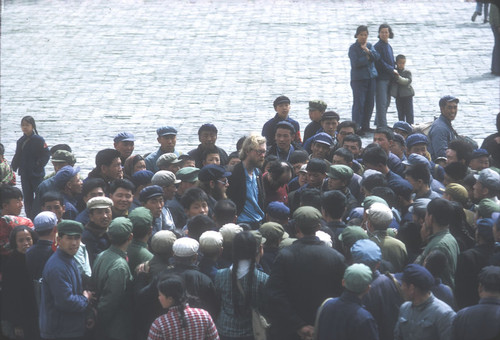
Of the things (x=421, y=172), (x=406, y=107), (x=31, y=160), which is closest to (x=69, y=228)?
(x=421, y=172)

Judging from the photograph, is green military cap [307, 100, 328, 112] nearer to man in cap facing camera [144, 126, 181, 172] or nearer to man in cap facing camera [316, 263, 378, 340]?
man in cap facing camera [144, 126, 181, 172]

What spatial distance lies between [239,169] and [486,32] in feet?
44.3

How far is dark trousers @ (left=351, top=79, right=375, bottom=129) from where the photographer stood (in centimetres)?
1552

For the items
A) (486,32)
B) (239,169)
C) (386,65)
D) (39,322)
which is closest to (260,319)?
(39,322)

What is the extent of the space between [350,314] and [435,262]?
1033 mm

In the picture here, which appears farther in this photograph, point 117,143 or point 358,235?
point 117,143

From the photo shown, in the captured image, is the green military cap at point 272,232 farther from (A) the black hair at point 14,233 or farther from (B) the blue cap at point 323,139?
(B) the blue cap at point 323,139

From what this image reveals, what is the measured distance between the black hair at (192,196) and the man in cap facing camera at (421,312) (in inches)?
111

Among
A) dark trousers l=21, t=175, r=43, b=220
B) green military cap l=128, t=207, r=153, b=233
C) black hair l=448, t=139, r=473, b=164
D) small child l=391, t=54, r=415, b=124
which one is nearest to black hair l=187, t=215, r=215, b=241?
green military cap l=128, t=207, r=153, b=233

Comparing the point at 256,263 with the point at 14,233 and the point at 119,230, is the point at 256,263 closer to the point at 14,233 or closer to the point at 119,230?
the point at 119,230

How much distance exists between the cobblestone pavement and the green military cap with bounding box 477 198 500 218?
732 cm

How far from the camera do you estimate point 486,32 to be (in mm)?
21953

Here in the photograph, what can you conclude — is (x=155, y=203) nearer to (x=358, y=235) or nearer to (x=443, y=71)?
(x=358, y=235)

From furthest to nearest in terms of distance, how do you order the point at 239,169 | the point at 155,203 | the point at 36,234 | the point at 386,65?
the point at 386,65 → the point at 239,169 → the point at 155,203 → the point at 36,234
